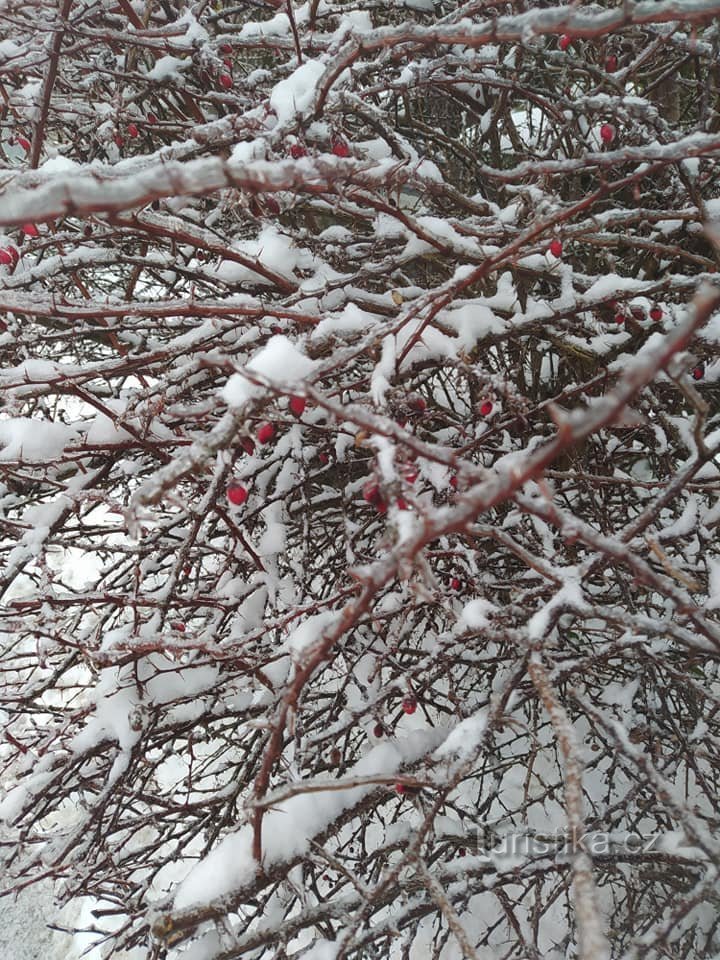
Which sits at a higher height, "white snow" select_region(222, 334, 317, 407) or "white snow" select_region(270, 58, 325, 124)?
"white snow" select_region(270, 58, 325, 124)

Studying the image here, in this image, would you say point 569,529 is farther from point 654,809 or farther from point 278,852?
point 654,809

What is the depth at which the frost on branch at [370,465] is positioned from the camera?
1.12 meters

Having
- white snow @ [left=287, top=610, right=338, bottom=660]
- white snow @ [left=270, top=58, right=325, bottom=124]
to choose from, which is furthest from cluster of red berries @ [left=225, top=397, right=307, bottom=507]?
white snow @ [left=270, top=58, right=325, bottom=124]

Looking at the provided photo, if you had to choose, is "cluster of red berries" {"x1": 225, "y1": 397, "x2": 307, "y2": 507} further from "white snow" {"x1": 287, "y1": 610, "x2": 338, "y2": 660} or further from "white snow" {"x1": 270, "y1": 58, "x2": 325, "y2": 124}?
"white snow" {"x1": 270, "y1": 58, "x2": 325, "y2": 124}

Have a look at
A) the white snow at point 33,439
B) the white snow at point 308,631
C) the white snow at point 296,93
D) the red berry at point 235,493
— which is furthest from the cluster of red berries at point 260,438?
the white snow at point 33,439

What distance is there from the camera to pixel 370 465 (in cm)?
109

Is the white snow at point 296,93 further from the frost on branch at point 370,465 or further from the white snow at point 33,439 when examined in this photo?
the white snow at point 33,439

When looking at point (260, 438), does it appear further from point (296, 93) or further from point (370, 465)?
point (296, 93)

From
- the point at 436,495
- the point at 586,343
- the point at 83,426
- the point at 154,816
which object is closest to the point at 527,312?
the point at 586,343

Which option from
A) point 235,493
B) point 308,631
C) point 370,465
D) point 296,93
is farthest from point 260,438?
point 296,93

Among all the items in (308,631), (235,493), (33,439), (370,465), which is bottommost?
(370,465)

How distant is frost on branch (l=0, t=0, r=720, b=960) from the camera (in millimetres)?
1118

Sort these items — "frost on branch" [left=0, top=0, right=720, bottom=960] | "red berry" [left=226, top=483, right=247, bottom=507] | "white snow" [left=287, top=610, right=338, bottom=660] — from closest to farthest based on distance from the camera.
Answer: "frost on branch" [left=0, top=0, right=720, bottom=960], "red berry" [left=226, top=483, right=247, bottom=507], "white snow" [left=287, top=610, right=338, bottom=660]

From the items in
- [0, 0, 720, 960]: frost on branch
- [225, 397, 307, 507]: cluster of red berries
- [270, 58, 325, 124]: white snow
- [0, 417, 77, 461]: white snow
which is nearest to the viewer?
[0, 0, 720, 960]: frost on branch
